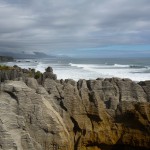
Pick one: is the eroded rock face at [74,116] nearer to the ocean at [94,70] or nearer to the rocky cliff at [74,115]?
the rocky cliff at [74,115]

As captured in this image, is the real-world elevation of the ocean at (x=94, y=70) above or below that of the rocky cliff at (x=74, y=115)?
above

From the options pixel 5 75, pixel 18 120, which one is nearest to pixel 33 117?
pixel 18 120

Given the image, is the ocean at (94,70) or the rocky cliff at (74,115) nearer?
the rocky cliff at (74,115)

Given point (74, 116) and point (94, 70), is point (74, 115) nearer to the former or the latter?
point (74, 116)

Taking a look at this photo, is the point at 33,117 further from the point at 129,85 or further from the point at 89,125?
the point at 129,85

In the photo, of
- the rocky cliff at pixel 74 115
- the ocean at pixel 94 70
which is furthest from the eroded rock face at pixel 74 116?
the ocean at pixel 94 70

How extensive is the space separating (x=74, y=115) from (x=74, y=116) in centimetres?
4

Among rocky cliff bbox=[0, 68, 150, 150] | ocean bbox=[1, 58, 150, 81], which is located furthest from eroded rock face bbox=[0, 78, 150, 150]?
ocean bbox=[1, 58, 150, 81]

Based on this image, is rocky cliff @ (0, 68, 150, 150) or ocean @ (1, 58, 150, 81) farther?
ocean @ (1, 58, 150, 81)

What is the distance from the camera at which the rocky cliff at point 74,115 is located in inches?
508

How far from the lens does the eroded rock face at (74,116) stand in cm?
1290

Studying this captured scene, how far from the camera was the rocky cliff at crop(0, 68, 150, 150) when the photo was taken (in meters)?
12.9

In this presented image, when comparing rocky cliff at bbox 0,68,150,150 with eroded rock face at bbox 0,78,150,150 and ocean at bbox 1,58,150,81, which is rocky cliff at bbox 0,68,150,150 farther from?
ocean at bbox 1,58,150,81

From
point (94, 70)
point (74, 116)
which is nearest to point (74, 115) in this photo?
point (74, 116)
